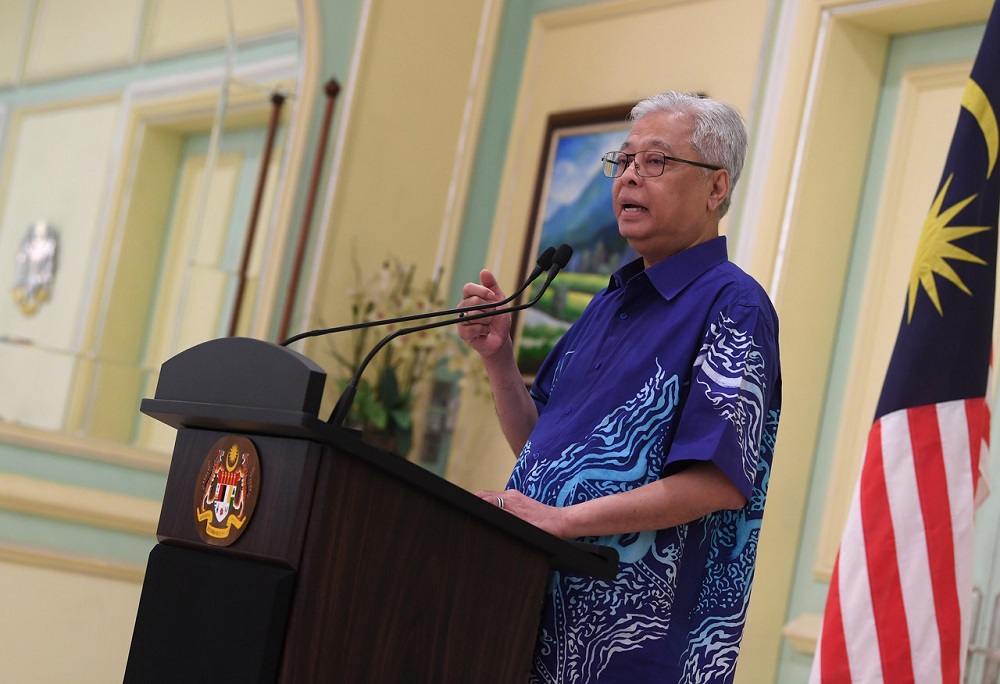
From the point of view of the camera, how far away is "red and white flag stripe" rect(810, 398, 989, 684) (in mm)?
2324

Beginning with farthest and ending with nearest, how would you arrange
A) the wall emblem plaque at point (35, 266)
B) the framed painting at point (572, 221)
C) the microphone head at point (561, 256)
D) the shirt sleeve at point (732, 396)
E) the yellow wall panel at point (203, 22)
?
the framed painting at point (572, 221)
the yellow wall panel at point (203, 22)
the wall emblem plaque at point (35, 266)
the microphone head at point (561, 256)
the shirt sleeve at point (732, 396)

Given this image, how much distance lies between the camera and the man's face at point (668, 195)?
165 cm

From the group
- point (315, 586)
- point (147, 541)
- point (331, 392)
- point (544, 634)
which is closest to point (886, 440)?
point (544, 634)

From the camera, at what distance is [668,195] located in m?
1.64

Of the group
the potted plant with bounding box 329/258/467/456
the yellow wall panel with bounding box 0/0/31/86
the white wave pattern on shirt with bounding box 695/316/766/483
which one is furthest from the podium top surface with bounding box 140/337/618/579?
the yellow wall panel with bounding box 0/0/31/86

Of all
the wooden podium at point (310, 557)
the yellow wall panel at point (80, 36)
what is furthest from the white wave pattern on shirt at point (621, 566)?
the yellow wall panel at point (80, 36)

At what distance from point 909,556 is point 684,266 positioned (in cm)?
105

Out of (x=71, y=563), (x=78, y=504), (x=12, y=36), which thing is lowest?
(x=71, y=563)

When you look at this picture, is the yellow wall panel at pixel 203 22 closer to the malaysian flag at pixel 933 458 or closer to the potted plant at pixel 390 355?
the potted plant at pixel 390 355

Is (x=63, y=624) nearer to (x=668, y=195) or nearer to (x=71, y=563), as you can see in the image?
(x=71, y=563)

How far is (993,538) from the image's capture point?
2811 millimetres

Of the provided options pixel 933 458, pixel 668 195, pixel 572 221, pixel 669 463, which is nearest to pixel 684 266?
pixel 668 195

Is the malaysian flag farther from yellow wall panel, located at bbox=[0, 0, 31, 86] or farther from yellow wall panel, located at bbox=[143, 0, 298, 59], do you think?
yellow wall panel, located at bbox=[0, 0, 31, 86]

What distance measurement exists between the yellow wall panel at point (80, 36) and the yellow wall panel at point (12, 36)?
0.03 meters
